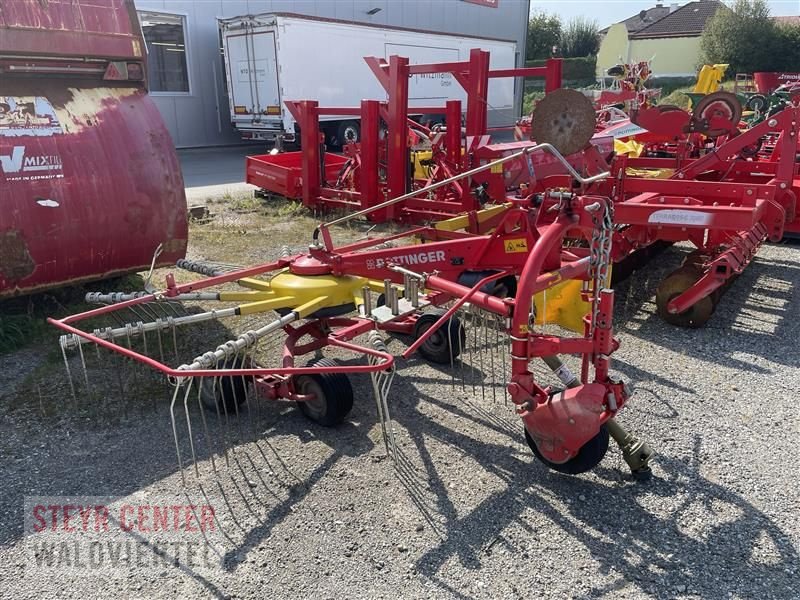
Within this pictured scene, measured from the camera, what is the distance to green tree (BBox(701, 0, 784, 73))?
125 ft

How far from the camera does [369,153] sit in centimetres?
870

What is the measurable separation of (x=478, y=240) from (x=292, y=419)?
1.49 meters

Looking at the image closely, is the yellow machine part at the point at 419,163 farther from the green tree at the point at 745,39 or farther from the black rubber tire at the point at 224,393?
the green tree at the point at 745,39

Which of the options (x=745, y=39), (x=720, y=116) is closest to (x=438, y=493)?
(x=720, y=116)

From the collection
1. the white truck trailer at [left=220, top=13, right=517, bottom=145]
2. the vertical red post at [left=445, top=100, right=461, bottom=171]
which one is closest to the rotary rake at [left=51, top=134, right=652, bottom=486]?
the vertical red post at [left=445, top=100, right=461, bottom=171]

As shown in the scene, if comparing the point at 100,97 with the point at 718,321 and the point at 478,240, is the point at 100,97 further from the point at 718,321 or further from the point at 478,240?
the point at 718,321

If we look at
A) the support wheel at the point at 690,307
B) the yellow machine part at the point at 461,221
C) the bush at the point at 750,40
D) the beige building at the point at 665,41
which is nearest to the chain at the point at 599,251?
the yellow machine part at the point at 461,221

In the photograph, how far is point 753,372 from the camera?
169 inches

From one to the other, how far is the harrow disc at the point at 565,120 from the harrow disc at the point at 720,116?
3.94 meters

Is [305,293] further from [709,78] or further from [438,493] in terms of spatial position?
[709,78]

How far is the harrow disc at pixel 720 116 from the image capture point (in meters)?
6.59

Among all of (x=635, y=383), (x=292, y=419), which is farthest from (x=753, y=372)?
(x=292, y=419)

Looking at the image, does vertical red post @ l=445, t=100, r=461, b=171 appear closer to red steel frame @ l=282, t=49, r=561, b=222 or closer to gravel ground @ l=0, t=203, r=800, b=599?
red steel frame @ l=282, t=49, r=561, b=222

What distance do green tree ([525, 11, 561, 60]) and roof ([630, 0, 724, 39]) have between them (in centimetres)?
728
